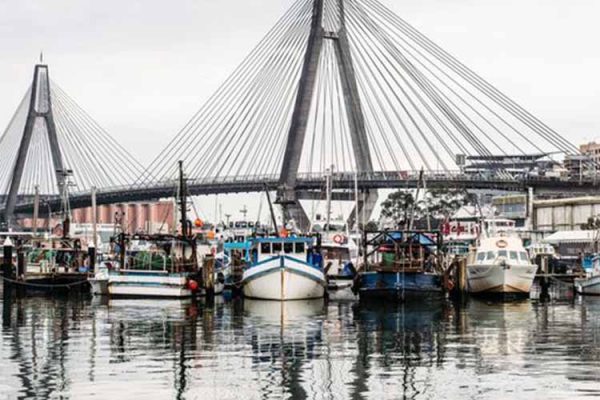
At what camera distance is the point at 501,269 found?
6050 cm

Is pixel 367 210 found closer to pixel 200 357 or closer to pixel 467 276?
pixel 467 276

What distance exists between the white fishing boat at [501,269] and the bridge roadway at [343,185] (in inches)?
2359

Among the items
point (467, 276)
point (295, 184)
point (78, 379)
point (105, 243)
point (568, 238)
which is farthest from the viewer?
point (295, 184)

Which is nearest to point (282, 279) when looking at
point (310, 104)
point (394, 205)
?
point (310, 104)

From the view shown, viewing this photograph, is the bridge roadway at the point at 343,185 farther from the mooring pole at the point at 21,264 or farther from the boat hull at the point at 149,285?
the boat hull at the point at 149,285

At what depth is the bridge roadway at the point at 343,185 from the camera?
5010 inches

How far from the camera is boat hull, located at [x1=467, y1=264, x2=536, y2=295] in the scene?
6053cm

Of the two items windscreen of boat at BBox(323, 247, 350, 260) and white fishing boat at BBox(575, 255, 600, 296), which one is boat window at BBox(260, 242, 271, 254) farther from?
white fishing boat at BBox(575, 255, 600, 296)

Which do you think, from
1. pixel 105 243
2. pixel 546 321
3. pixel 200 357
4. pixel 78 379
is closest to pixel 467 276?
pixel 546 321

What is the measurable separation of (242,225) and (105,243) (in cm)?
1449

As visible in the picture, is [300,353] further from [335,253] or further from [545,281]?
[335,253]

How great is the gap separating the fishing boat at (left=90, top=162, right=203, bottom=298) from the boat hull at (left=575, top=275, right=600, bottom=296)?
19924mm

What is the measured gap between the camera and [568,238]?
98.1m

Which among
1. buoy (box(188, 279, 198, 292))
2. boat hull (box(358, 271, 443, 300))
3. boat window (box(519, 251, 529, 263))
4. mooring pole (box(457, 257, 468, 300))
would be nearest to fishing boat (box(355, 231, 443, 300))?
→ boat hull (box(358, 271, 443, 300))
